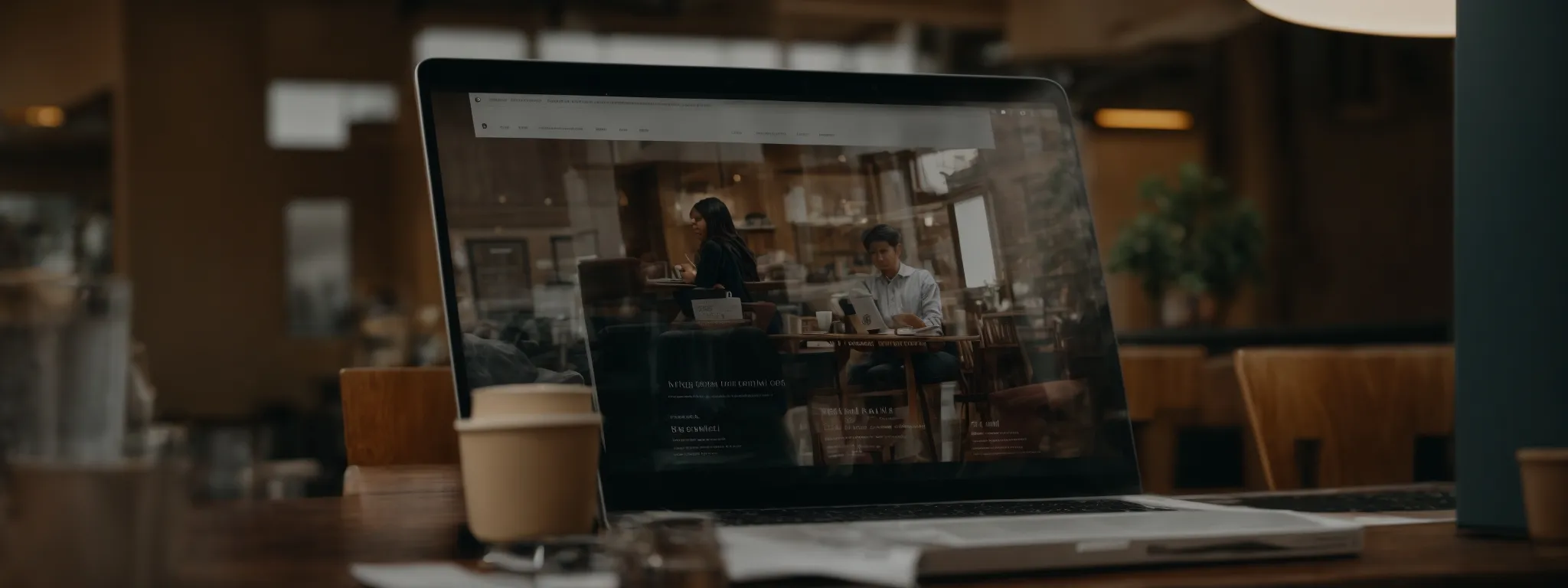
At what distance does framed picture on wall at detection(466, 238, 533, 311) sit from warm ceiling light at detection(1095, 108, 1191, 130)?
22.9ft

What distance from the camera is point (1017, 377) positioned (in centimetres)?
82

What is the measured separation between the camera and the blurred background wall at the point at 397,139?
24.8 feet

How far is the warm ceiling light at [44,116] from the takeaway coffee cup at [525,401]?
26.3ft

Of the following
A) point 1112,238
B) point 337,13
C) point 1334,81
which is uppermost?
point 337,13

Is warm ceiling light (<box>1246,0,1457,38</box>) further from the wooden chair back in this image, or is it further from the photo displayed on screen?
the wooden chair back

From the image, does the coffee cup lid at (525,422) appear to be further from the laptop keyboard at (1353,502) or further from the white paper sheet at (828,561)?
the laptop keyboard at (1353,502)

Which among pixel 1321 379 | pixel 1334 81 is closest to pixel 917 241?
pixel 1321 379

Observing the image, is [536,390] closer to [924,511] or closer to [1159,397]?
[924,511]

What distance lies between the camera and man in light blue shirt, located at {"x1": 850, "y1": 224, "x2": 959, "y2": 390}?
79 cm

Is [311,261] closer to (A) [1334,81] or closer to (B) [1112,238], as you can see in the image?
(B) [1112,238]

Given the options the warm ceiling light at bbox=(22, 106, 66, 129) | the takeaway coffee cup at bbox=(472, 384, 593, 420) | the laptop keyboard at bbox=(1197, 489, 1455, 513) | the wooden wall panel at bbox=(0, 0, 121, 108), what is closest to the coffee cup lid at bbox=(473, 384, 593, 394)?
the takeaway coffee cup at bbox=(472, 384, 593, 420)

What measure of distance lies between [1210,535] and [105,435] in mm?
439

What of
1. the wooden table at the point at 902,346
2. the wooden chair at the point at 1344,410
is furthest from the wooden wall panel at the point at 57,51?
the wooden table at the point at 902,346

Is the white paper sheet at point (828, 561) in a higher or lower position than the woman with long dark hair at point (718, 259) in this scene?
lower
